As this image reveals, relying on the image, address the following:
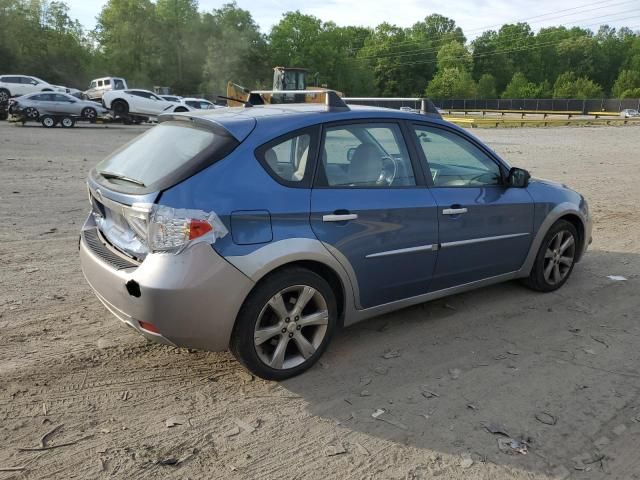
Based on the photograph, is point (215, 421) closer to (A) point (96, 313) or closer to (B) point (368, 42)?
(A) point (96, 313)

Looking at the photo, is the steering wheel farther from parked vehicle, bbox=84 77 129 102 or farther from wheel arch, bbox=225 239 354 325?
parked vehicle, bbox=84 77 129 102

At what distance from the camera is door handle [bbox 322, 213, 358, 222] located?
360cm

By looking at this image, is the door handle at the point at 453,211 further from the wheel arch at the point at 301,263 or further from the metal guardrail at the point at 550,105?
the metal guardrail at the point at 550,105

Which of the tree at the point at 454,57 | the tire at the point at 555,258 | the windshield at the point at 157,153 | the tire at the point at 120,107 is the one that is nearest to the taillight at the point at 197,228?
the windshield at the point at 157,153

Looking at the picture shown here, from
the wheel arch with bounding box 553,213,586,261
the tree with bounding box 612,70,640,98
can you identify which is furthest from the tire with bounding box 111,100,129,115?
the tree with bounding box 612,70,640,98

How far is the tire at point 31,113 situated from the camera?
25125 mm

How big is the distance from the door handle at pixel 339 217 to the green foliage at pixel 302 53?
72.0 m

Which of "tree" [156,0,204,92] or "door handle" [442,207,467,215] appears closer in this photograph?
"door handle" [442,207,467,215]

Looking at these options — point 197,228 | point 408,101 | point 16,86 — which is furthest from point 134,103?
point 197,228

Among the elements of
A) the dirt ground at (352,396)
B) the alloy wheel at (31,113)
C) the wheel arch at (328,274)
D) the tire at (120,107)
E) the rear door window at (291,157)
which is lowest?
the dirt ground at (352,396)

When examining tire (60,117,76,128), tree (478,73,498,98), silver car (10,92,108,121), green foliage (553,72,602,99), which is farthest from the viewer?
tree (478,73,498,98)

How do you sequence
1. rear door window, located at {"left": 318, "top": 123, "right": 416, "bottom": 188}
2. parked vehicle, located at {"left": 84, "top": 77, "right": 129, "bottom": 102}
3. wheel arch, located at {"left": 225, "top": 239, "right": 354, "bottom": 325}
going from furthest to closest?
parked vehicle, located at {"left": 84, "top": 77, "right": 129, "bottom": 102}
rear door window, located at {"left": 318, "top": 123, "right": 416, "bottom": 188}
wheel arch, located at {"left": 225, "top": 239, "right": 354, "bottom": 325}

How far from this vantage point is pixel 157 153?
11.9ft

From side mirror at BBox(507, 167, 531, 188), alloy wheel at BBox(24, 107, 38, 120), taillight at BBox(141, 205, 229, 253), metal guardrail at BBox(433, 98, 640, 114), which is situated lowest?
taillight at BBox(141, 205, 229, 253)
